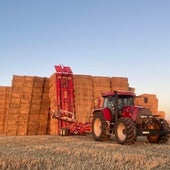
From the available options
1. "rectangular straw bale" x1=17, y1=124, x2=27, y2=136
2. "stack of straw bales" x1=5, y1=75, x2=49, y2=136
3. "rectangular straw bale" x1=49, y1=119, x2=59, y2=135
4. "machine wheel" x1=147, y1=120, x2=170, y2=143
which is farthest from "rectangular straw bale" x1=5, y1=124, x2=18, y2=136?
"machine wheel" x1=147, y1=120, x2=170, y2=143

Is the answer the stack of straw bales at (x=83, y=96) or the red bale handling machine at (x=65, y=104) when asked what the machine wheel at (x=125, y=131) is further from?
the stack of straw bales at (x=83, y=96)

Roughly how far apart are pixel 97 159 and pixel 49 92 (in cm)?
1466

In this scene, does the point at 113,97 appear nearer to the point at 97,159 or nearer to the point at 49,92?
the point at 97,159

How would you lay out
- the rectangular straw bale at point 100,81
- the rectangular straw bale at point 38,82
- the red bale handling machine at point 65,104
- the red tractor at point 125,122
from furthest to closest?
the rectangular straw bale at point 100,81 → the rectangular straw bale at point 38,82 → the red bale handling machine at point 65,104 → the red tractor at point 125,122

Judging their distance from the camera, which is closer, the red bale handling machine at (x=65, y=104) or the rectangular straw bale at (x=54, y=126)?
the red bale handling machine at (x=65, y=104)

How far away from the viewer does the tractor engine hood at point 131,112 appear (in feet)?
45.8

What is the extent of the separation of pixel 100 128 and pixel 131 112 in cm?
166

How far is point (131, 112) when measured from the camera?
1422 centimetres

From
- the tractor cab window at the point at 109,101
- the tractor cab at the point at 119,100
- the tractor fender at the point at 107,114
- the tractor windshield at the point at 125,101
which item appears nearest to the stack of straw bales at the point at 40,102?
the tractor cab window at the point at 109,101

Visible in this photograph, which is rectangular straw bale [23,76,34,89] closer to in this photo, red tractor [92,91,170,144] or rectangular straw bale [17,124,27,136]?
rectangular straw bale [17,124,27,136]

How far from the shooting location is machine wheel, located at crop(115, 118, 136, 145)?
42.8ft

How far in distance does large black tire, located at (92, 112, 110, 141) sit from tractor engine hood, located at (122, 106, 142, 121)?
2.98ft

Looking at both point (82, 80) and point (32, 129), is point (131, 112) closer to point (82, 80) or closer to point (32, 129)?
point (82, 80)

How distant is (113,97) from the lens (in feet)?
49.2
